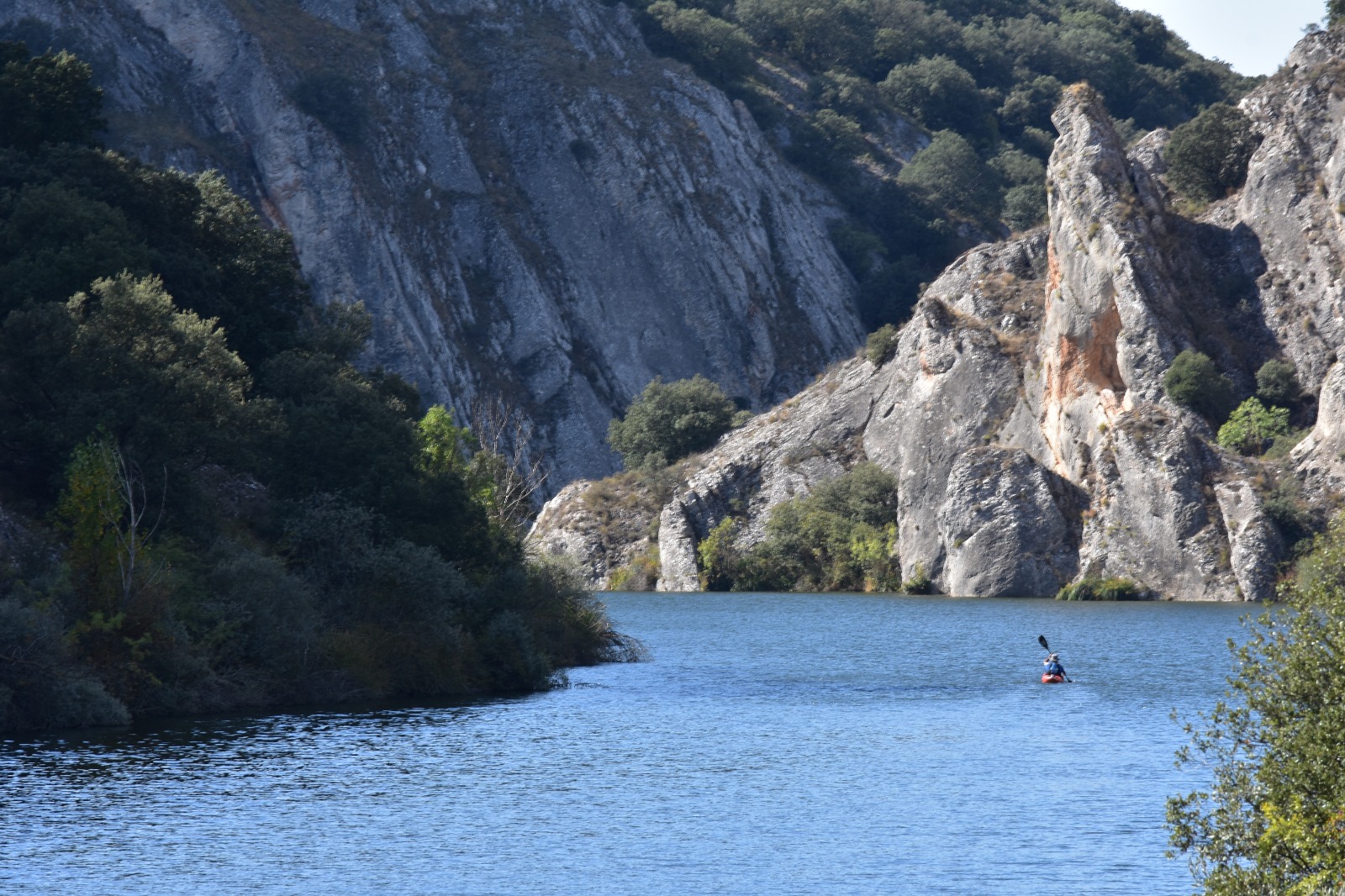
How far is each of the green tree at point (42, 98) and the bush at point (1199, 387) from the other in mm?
58347

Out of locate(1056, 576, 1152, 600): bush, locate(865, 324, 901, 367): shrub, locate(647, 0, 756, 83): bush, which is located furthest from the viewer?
locate(647, 0, 756, 83): bush

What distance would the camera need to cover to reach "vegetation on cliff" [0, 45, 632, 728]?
4116 cm

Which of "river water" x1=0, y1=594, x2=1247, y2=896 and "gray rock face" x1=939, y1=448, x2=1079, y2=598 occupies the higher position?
"gray rock face" x1=939, y1=448, x2=1079, y2=598

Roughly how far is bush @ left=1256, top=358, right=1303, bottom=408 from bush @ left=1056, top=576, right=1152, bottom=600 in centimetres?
1405

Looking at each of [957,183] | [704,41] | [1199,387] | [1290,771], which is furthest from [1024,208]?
[1290,771]

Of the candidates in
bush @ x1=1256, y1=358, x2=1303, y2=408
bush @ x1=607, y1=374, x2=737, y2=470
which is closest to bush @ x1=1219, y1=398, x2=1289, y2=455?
bush @ x1=1256, y1=358, x2=1303, y2=408

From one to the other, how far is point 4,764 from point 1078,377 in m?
73.5

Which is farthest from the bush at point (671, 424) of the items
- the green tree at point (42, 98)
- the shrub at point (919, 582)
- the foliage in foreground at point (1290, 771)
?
the foliage in foreground at point (1290, 771)

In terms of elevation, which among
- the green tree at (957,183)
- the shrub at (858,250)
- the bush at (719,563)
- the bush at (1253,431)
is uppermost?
the green tree at (957,183)

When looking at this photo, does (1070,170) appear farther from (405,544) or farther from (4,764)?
(4,764)

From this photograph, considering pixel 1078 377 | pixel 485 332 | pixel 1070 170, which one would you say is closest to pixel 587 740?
pixel 1078 377

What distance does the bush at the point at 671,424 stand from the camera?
119 meters

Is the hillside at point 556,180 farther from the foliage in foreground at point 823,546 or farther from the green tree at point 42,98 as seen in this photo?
the green tree at point 42,98

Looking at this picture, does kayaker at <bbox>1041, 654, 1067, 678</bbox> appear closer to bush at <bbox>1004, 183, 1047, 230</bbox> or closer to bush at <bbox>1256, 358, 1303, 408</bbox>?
bush at <bbox>1256, 358, 1303, 408</bbox>
